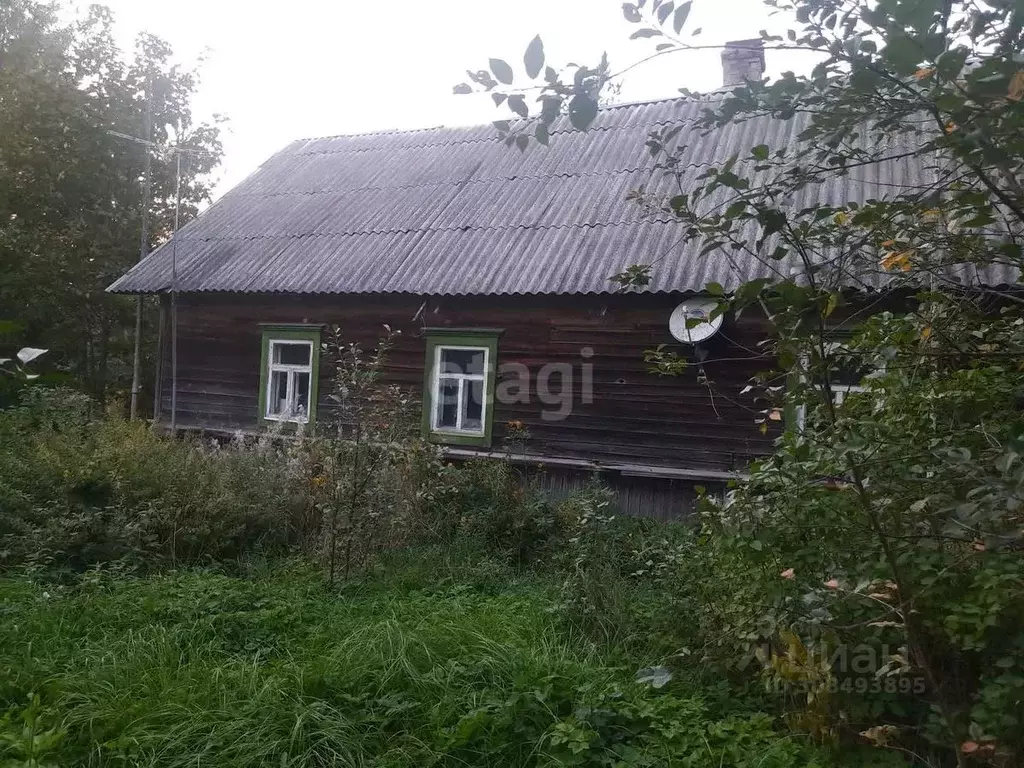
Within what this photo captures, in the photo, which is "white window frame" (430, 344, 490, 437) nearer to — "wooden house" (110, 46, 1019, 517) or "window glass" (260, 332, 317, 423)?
"wooden house" (110, 46, 1019, 517)

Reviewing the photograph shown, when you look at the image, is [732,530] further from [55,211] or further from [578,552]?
[55,211]

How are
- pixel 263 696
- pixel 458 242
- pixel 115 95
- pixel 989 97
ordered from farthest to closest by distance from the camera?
pixel 115 95, pixel 458 242, pixel 263 696, pixel 989 97

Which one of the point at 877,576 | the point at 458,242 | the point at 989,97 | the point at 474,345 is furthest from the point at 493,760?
the point at 458,242

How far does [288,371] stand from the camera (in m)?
9.45

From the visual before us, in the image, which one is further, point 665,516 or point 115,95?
point 115,95

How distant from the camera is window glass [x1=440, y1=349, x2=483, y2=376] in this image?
28.0ft

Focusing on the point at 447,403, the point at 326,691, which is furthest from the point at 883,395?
the point at 447,403

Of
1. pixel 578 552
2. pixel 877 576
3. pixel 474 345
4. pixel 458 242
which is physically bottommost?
pixel 578 552

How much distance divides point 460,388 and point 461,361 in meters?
0.35

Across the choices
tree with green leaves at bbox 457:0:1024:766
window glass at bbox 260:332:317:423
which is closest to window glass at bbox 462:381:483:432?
window glass at bbox 260:332:317:423

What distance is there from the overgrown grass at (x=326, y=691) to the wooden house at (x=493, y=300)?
3.57 metres

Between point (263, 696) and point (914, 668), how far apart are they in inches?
108

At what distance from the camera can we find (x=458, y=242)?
348 inches

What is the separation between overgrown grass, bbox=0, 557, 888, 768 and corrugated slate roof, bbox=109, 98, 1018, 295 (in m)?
4.30
